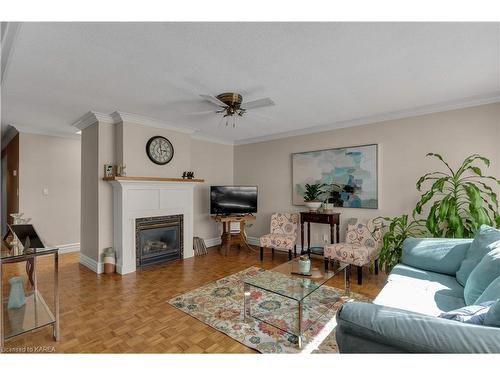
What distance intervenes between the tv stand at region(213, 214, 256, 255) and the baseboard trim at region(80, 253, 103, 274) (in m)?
1.98

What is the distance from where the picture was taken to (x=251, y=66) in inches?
85.8

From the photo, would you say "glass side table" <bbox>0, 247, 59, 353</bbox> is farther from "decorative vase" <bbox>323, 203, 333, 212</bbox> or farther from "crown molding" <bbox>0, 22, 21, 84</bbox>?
"decorative vase" <bbox>323, 203, 333, 212</bbox>

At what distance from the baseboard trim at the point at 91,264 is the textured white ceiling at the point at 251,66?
7.24ft

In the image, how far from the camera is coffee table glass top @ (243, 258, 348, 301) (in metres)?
2.18

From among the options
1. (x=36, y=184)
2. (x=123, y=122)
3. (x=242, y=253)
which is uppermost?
(x=123, y=122)

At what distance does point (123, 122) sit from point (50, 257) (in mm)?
2895

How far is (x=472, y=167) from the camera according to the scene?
2.85m

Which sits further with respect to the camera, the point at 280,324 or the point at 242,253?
the point at 242,253

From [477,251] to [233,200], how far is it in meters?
3.67

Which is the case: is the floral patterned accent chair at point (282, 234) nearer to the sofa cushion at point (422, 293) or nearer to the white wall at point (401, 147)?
the white wall at point (401, 147)

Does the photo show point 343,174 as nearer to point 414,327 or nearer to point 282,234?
point 282,234
